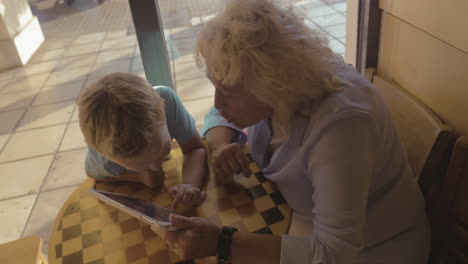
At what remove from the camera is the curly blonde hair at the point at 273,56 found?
2.77 feet

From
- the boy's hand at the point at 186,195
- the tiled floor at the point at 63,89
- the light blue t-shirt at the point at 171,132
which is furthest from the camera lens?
the tiled floor at the point at 63,89

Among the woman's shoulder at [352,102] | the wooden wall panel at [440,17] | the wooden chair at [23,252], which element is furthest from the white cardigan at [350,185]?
the wooden chair at [23,252]

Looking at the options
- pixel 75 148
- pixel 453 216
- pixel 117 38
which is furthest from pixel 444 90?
pixel 117 38

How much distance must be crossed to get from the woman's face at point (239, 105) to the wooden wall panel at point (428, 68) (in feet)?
2.14

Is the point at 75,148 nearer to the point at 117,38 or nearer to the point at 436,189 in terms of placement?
the point at 117,38

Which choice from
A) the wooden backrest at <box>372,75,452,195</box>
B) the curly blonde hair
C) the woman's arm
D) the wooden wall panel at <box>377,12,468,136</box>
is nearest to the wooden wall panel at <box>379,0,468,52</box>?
the wooden wall panel at <box>377,12,468,136</box>

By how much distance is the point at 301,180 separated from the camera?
3.21 feet

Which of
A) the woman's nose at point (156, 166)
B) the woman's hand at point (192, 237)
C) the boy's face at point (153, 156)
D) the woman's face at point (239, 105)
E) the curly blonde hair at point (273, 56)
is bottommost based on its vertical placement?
the woman's hand at point (192, 237)

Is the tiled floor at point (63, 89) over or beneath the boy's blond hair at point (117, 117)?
beneath

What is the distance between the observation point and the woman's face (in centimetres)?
93

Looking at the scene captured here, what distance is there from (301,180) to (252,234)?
19 cm

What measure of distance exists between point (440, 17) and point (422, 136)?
40 cm

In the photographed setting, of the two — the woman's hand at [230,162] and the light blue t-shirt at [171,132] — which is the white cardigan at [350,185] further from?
the light blue t-shirt at [171,132]

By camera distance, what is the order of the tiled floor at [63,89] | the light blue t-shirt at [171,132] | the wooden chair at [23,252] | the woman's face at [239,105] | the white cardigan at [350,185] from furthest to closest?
the tiled floor at [63,89]
the wooden chair at [23,252]
the light blue t-shirt at [171,132]
the woman's face at [239,105]
the white cardigan at [350,185]
